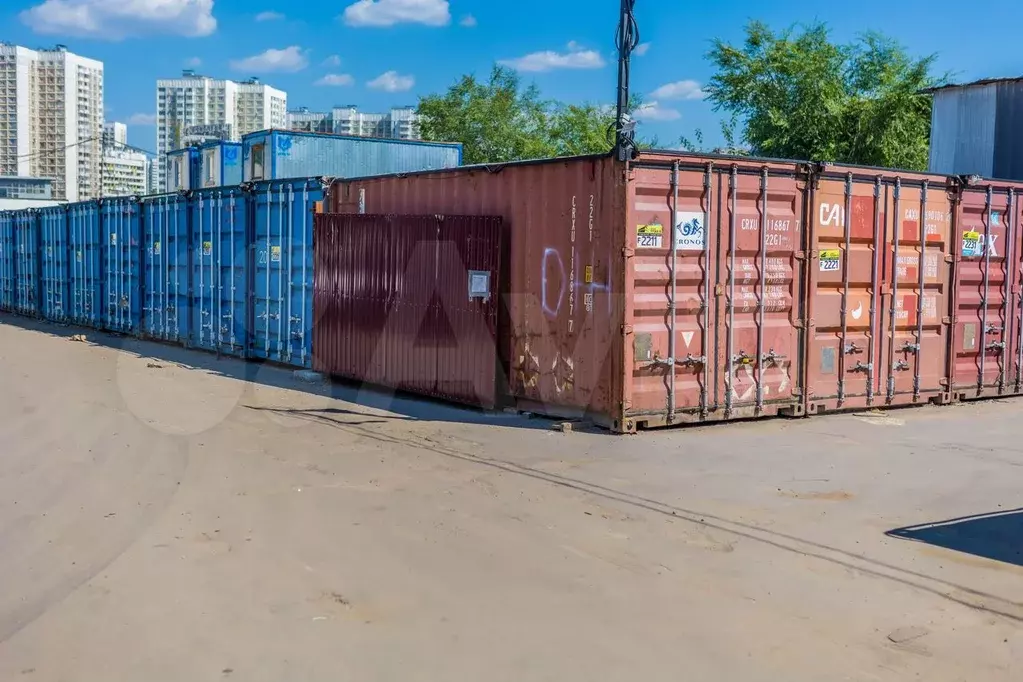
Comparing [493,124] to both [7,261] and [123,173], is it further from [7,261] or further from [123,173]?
[123,173]

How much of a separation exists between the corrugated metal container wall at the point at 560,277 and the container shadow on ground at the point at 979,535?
372 centimetres

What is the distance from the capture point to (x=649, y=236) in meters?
9.78

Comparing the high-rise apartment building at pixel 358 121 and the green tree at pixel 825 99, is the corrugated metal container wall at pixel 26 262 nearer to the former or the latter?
the green tree at pixel 825 99

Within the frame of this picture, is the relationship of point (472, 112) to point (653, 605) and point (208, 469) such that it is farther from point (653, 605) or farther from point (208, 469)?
point (653, 605)

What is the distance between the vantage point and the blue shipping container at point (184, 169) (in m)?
24.3

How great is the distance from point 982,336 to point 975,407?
987 millimetres

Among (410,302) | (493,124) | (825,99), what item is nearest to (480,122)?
(493,124)

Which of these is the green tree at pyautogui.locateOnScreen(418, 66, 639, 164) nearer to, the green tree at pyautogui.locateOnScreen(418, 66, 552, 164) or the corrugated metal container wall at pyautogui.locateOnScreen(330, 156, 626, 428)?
the green tree at pyautogui.locateOnScreen(418, 66, 552, 164)

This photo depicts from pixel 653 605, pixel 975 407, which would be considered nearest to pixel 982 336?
pixel 975 407

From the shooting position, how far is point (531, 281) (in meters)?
10.8

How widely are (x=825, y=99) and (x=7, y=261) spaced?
27146 mm

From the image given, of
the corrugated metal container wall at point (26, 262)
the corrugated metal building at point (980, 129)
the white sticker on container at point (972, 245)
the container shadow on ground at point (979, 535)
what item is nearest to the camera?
the container shadow on ground at point (979, 535)

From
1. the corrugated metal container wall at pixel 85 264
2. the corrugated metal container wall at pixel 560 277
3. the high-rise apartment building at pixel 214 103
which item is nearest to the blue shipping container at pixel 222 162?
the corrugated metal container wall at pixel 85 264

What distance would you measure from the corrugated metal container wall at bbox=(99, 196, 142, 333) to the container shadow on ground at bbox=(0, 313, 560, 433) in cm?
173
